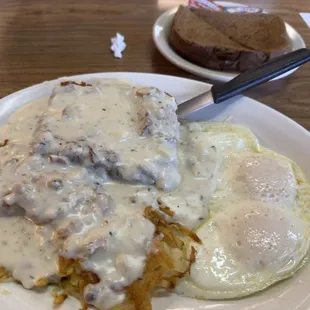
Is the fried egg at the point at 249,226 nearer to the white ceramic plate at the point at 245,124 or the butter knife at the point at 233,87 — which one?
the white ceramic plate at the point at 245,124

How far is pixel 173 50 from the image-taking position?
2473 mm

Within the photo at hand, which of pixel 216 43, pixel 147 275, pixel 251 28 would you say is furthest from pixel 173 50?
pixel 147 275

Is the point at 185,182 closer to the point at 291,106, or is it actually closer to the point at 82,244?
the point at 82,244

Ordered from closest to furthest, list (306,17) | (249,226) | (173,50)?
(249,226) → (173,50) → (306,17)

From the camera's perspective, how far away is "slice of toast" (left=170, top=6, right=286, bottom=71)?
2.30 m

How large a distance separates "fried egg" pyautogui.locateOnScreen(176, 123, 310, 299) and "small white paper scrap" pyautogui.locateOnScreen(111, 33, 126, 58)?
1.08 metres

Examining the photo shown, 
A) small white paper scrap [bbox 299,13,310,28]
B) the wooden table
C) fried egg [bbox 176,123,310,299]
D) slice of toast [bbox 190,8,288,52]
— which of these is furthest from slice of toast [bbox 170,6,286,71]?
fried egg [bbox 176,123,310,299]

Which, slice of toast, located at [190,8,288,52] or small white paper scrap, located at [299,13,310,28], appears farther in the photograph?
small white paper scrap, located at [299,13,310,28]

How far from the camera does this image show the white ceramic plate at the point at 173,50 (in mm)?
2271

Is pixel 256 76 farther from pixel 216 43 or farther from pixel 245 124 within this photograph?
pixel 216 43

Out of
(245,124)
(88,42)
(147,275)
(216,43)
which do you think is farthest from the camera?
(88,42)

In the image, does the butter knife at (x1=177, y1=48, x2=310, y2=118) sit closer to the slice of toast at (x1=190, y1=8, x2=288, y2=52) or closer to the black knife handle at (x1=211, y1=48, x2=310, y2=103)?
the black knife handle at (x1=211, y1=48, x2=310, y2=103)

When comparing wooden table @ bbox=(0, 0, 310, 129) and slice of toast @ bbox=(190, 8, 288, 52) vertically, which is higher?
slice of toast @ bbox=(190, 8, 288, 52)

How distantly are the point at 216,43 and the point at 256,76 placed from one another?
1.95 ft
